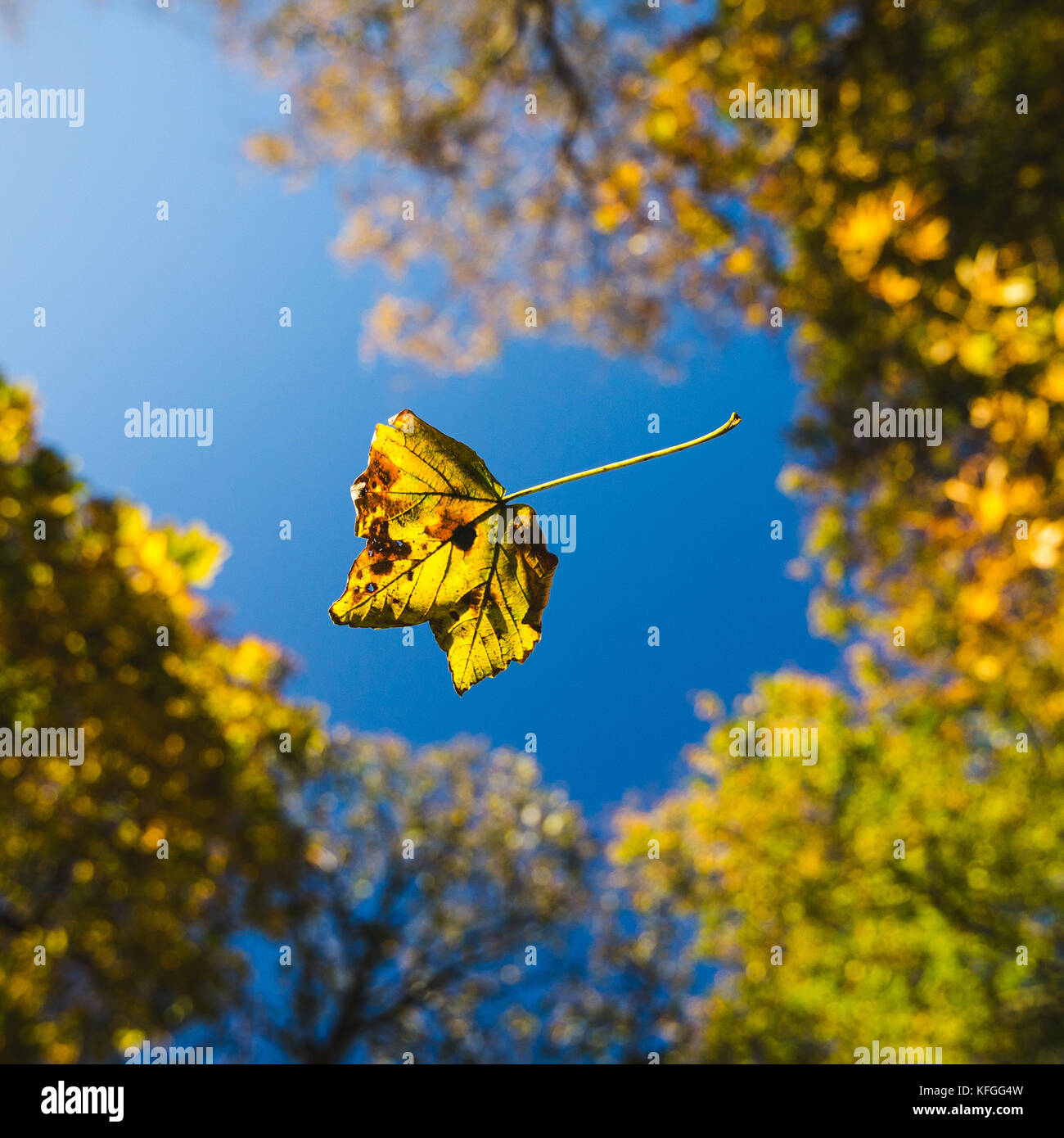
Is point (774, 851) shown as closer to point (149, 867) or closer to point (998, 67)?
point (149, 867)

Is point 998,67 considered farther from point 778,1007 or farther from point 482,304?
point 778,1007

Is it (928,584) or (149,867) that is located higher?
(928,584)

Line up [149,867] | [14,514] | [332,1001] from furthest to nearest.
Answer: [332,1001] → [149,867] → [14,514]

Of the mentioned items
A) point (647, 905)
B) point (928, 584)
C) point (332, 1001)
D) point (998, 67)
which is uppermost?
point (998, 67)

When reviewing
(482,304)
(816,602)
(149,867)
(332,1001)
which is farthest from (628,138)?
(332,1001)

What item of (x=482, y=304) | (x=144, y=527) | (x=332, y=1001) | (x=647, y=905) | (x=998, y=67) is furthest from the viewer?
(x=647, y=905)

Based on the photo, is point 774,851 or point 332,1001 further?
point 332,1001
